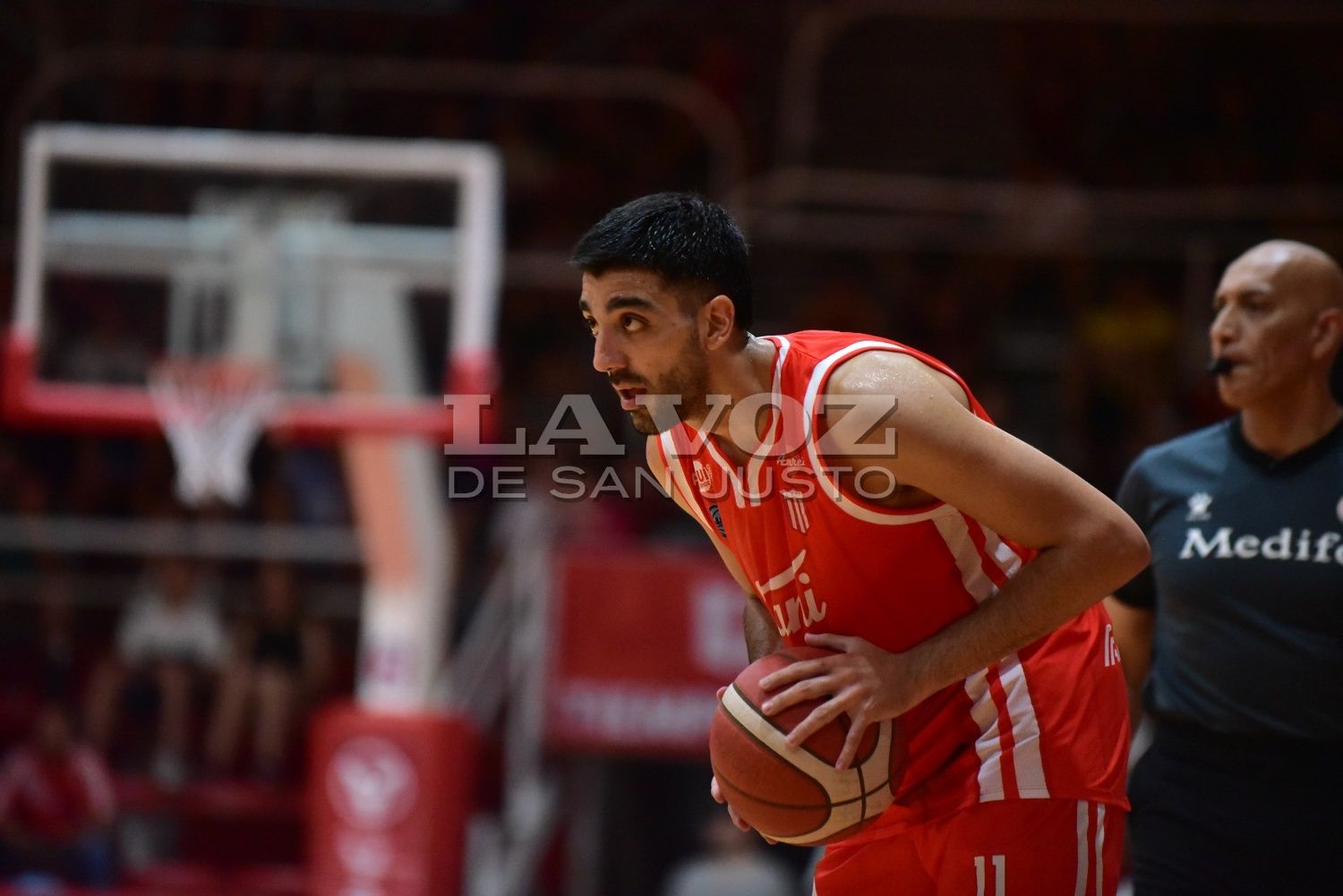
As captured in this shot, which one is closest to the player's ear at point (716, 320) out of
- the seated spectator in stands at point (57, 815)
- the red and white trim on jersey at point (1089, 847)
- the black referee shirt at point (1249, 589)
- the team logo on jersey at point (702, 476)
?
the team logo on jersey at point (702, 476)

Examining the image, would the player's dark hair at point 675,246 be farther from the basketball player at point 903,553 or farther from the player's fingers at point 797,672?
the player's fingers at point 797,672

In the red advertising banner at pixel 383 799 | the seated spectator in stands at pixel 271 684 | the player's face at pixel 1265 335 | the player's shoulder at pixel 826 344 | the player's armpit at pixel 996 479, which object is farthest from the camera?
the seated spectator in stands at pixel 271 684

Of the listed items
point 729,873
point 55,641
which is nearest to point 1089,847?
point 729,873

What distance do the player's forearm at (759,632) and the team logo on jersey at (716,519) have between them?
0.68 feet

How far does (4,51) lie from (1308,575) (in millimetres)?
11542

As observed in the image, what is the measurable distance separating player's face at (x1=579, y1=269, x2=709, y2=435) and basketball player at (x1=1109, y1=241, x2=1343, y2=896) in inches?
56.0

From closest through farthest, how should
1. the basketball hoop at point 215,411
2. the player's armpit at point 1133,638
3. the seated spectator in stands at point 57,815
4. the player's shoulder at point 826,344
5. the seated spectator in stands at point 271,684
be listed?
→ the player's shoulder at point 826,344 → the player's armpit at point 1133,638 → the basketball hoop at point 215,411 → the seated spectator in stands at point 57,815 → the seated spectator in stands at point 271,684

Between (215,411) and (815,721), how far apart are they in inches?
226

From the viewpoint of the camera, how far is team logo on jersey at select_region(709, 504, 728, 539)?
3.17 meters

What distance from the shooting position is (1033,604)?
274 cm

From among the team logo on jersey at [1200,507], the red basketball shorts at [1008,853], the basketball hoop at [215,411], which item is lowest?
the red basketball shorts at [1008,853]

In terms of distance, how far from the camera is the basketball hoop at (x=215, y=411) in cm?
784

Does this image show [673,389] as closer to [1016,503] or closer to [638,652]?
[1016,503]

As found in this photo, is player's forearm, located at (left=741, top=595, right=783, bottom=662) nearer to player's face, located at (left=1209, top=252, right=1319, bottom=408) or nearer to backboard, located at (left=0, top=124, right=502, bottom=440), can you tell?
player's face, located at (left=1209, top=252, right=1319, bottom=408)
